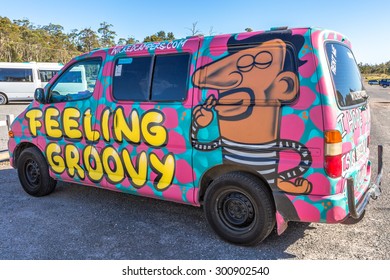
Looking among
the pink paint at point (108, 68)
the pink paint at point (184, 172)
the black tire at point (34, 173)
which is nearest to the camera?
the pink paint at point (184, 172)

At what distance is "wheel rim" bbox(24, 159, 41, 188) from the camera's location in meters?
5.27

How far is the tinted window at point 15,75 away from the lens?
791 inches

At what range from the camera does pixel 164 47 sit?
4000mm

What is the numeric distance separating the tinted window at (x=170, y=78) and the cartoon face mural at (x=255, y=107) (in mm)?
298

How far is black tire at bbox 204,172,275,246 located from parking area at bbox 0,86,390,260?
17cm

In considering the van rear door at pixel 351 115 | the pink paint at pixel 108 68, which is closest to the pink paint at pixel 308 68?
the van rear door at pixel 351 115

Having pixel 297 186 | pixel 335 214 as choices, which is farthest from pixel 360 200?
pixel 297 186

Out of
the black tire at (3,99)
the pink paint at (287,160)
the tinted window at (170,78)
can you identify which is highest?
the tinted window at (170,78)

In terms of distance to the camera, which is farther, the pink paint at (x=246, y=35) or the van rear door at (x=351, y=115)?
the pink paint at (x=246, y=35)

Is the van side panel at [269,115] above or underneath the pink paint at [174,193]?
above

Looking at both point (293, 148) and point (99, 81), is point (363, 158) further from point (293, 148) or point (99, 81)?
point (99, 81)

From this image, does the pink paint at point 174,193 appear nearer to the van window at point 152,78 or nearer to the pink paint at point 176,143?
the pink paint at point 176,143
